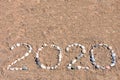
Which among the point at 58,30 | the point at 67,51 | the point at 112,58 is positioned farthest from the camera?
the point at 58,30

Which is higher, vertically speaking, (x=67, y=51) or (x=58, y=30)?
(x=58, y=30)

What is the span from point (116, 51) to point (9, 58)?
190cm

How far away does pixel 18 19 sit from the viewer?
699 cm

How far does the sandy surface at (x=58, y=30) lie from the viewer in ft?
19.2

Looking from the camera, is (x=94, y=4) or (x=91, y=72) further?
(x=94, y=4)

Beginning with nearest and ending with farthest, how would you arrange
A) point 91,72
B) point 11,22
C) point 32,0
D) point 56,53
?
point 91,72 → point 56,53 → point 11,22 → point 32,0

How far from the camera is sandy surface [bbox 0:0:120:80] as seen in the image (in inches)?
230

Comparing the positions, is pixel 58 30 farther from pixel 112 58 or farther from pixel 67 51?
pixel 112 58

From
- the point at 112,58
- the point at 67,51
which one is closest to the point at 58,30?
the point at 67,51

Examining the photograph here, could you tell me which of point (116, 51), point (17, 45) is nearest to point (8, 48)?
point (17, 45)

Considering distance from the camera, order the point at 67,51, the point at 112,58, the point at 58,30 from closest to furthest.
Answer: the point at 112,58
the point at 67,51
the point at 58,30

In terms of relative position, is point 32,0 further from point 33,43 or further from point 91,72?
point 91,72

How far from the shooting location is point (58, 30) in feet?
22.0

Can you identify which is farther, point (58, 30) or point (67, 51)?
point (58, 30)
